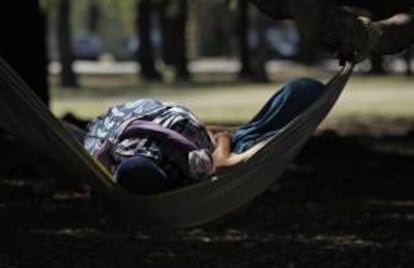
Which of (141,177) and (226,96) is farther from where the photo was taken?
(226,96)

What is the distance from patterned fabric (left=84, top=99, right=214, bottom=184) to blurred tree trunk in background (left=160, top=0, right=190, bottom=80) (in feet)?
90.5

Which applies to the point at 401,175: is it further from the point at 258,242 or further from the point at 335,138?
the point at 258,242

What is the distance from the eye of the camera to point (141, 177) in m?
5.12

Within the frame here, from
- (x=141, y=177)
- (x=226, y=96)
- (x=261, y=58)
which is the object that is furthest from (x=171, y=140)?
(x=261, y=58)

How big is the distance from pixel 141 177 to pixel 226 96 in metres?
21.3

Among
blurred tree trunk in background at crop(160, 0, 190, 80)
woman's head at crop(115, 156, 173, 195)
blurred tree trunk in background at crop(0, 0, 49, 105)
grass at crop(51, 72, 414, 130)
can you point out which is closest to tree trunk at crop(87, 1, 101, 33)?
blurred tree trunk in background at crop(160, 0, 190, 80)

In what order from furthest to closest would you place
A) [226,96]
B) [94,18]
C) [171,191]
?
[94,18], [226,96], [171,191]

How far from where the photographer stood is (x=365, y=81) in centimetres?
3344

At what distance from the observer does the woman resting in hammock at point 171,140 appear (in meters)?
Answer: 5.17

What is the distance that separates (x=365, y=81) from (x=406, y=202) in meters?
24.3

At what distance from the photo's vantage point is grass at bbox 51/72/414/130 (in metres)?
20.5

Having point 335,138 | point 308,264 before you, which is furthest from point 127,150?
point 335,138

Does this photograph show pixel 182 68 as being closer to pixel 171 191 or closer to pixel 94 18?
pixel 94 18

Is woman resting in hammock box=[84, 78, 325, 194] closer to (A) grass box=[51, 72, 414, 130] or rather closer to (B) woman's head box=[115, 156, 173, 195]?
(B) woman's head box=[115, 156, 173, 195]
